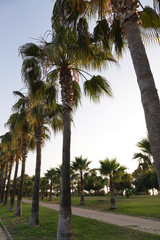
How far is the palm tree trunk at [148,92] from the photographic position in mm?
3618

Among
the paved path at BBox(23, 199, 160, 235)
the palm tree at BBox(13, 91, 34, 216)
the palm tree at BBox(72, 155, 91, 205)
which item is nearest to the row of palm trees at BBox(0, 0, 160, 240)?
the palm tree at BBox(13, 91, 34, 216)

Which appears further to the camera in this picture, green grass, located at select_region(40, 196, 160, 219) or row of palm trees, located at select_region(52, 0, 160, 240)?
green grass, located at select_region(40, 196, 160, 219)

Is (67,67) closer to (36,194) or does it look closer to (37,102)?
(37,102)

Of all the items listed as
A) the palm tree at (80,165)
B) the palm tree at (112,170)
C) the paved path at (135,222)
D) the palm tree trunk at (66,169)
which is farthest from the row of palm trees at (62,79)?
the palm tree at (80,165)

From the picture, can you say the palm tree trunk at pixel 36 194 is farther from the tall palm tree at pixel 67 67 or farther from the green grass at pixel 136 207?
the green grass at pixel 136 207

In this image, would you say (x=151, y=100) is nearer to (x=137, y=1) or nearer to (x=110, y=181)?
(x=137, y=1)

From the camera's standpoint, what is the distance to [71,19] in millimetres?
6727

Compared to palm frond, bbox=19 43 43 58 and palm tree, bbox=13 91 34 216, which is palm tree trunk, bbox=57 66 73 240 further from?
palm tree, bbox=13 91 34 216

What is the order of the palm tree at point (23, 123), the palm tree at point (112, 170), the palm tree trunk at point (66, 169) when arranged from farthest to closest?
the palm tree at point (112, 170), the palm tree at point (23, 123), the palm tree trunk at point (66, 169)

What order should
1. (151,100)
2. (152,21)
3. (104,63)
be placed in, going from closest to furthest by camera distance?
1. (151,100)
2. (152,21)
3. (104,63)

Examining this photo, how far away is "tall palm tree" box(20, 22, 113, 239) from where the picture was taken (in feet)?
23.2

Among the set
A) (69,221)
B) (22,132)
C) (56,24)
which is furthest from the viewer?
→ (22,132)

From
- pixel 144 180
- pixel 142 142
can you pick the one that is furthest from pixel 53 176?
pixel 142 142

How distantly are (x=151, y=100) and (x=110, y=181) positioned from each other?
70.8ft
